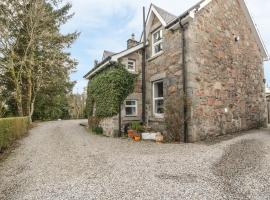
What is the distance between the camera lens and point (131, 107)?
12219 mm

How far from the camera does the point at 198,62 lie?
358 inches

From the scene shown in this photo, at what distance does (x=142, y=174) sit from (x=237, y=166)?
2.56 m

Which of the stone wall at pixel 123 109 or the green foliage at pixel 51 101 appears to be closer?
the stone wall at pixel 123 109

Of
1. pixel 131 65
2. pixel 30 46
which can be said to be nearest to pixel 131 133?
pixel 131 65

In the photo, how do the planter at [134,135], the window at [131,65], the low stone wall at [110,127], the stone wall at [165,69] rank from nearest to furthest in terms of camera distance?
the stone wall at [165,69] → the planter at [134,135] → the low stone wall at [110,127] → the window at [131,65]

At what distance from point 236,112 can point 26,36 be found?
19616mm

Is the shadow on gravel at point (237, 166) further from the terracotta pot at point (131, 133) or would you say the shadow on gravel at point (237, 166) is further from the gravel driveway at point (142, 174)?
the terracotta pot at point (131, 133)

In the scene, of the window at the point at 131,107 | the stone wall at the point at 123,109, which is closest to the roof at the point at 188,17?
the stone wall at the point at 123,109

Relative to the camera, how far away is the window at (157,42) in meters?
11.1

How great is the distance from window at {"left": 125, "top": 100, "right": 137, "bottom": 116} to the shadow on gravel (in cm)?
614

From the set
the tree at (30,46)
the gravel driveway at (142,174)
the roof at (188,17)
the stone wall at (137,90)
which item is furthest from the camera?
the tree at (30,46)

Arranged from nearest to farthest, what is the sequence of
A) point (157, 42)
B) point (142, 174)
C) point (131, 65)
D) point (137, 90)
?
point (142, 174) < point (157, 42) < point (137, 90) < point (131, 65)

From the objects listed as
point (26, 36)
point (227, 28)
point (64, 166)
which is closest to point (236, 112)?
point (227, 28)

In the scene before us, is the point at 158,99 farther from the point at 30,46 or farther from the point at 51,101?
the point at 51,101
